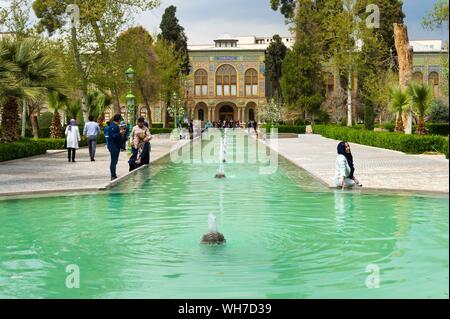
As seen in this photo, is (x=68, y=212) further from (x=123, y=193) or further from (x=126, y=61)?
(x=126, y=61)

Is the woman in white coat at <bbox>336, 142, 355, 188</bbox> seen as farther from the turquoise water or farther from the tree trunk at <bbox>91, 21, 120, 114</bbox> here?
the tree trunk at <bbox>91, 21, 120, 114</bbox>

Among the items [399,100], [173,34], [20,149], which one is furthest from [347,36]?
[20,149]

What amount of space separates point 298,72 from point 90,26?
2059 centimetres

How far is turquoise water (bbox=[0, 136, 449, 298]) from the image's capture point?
5266mm

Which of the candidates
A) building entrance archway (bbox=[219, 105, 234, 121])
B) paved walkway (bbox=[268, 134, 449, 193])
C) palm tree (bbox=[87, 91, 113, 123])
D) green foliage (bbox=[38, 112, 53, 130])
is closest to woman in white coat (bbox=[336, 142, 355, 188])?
paved walkway (bbox=[268, 134, 449, 193])

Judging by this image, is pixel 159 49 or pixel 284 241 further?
pixel 159 49

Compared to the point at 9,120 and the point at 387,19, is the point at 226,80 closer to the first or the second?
the point at 387,19

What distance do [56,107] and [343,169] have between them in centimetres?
2170

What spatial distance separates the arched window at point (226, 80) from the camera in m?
78.7

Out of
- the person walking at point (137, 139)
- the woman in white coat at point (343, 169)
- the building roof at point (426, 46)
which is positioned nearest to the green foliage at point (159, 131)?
the building roof at point (426, 46)

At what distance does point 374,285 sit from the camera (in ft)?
17.5
